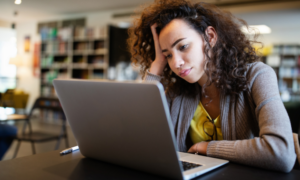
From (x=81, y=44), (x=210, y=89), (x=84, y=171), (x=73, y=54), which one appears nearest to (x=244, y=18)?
(x=81, y=44)

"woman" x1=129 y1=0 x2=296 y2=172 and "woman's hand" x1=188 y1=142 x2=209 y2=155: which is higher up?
"woman" x1=129 y1=0 x2=296 y2=172

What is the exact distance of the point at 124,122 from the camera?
630 millimetres

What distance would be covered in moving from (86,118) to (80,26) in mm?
7168

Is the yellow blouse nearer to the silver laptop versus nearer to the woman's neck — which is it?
the woman's neck

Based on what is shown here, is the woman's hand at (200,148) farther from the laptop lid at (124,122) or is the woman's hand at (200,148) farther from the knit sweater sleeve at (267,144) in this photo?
the laptop lid at (124,122)

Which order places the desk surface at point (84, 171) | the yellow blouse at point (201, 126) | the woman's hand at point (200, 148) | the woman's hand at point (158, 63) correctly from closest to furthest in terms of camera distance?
the desk surface at point (84, 171) < the woman's hand at point (200, 148) < the yellow blouse at point (201, 126) < the woman's hand at point (158, 63)

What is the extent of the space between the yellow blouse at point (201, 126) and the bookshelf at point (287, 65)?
24.8ft

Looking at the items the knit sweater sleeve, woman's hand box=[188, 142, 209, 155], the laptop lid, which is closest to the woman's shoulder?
the knit sweater sleeve

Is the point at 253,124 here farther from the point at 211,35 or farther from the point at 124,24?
the point at 124,24

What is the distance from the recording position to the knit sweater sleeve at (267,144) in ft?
2.45

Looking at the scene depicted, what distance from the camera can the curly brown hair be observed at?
44.1 inches

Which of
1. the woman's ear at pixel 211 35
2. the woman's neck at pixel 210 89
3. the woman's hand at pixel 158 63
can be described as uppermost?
the woman's ear at pixel 211 35

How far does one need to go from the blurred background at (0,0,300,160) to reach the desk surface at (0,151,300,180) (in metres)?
4.74

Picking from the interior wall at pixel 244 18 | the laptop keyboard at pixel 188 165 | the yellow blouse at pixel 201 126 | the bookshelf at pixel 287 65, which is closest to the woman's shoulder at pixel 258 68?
the yellow blouse at pixel 201 126
